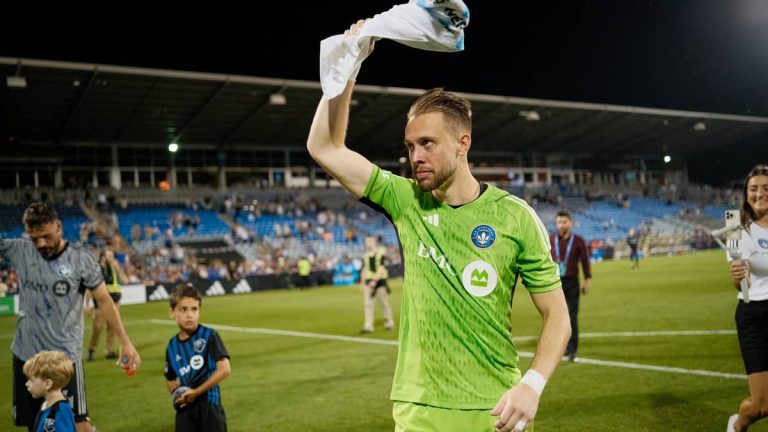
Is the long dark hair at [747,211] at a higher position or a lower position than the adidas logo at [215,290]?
higher

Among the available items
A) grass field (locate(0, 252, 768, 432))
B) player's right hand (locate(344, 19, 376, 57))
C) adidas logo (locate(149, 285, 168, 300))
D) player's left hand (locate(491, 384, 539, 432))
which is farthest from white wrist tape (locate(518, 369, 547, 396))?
adidas logo (locate(149, 285, 168, 300))

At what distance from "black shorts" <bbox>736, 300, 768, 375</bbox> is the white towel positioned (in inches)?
167

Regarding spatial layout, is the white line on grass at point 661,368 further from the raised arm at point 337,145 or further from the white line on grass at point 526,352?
the raised arm at point 337,145

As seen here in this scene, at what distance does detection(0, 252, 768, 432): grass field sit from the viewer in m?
7.56

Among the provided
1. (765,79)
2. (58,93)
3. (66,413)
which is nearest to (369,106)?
(58,93)

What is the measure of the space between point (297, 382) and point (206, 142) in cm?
3884

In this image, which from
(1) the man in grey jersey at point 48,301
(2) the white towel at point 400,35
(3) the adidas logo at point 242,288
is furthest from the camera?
(3) the adidas logo at point 242,288

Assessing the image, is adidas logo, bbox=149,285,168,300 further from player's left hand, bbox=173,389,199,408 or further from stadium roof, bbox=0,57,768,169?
player's left hand, bbox=173,389,199,408

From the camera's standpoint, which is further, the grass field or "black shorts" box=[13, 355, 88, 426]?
the grass field

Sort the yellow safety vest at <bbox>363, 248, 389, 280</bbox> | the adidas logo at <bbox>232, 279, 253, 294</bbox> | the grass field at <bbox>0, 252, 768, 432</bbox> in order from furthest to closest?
the adidas logo at <bbox>232, 279, 253, 294</bbox>, the yellow safety vest at <bbox>363, 248, 389, 280</bbox>, the grass field at <bbox>0, 252, 768, 432</bbox>

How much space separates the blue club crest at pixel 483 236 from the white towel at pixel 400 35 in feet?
2.45

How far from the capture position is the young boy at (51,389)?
470 cm

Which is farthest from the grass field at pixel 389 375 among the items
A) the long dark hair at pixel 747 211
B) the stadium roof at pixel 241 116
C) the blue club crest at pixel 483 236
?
the stadium roof at pixel 241 116

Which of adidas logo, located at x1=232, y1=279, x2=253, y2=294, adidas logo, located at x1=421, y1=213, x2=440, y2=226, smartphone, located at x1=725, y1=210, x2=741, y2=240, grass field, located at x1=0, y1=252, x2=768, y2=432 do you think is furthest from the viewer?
adidas logo, located at x1=232, y1=279, x2=253, y2=294
